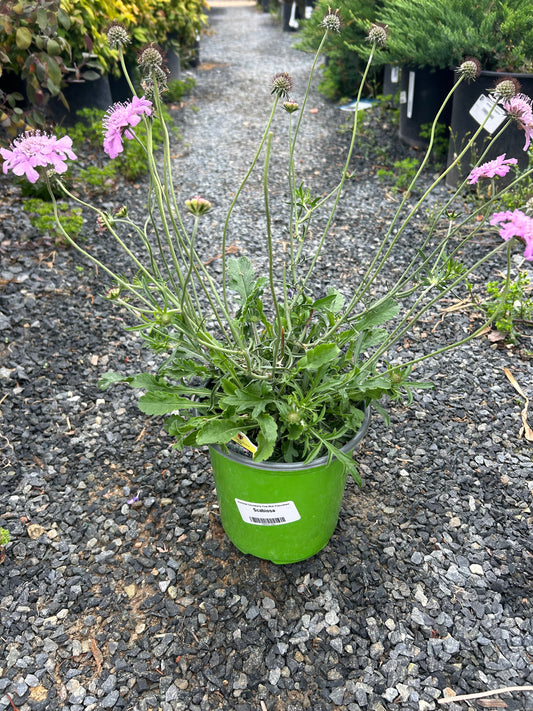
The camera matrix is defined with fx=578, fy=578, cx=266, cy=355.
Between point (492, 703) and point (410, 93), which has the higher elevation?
point (410, 93)

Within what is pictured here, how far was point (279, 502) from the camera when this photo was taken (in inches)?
56.1

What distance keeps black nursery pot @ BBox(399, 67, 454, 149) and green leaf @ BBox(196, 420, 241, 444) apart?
3.17 m

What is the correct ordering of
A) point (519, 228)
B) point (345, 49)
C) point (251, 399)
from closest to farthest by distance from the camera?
point (519, 228)
point (251, 399)
point (345, 49)

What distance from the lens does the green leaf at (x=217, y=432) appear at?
1.28 m

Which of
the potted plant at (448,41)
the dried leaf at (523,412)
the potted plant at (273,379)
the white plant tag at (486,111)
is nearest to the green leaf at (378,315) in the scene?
the potted plant at (273,379)

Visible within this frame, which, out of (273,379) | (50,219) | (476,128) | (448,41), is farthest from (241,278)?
(448,41)

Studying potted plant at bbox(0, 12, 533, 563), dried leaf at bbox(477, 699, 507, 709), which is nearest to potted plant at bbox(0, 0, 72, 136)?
potted plant at bbox(0, 12, 533, 563)

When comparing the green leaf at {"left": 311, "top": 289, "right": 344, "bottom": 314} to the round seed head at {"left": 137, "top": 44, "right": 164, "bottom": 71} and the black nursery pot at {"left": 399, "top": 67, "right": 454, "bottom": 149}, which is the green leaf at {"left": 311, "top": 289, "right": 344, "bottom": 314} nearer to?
the round seed head at {"left": 137, "top": 44, "right": 164, "bottom": 71}

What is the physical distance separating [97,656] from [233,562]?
0.41 meters

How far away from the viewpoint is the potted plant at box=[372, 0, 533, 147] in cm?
322

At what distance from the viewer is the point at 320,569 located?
1.61 m

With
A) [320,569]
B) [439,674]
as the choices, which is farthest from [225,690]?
[439,674]

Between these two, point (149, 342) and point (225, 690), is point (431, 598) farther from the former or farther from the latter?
point (149, 342)

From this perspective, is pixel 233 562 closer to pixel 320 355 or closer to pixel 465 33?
pixel 320 355
